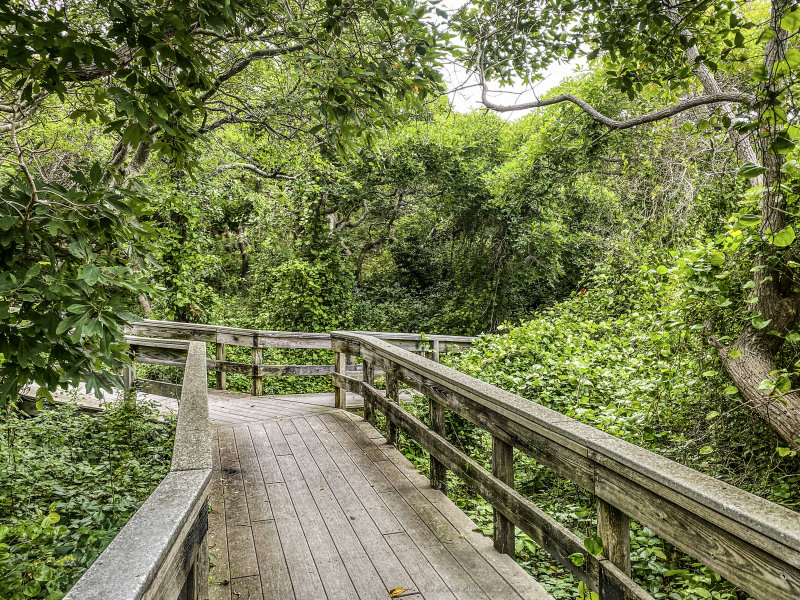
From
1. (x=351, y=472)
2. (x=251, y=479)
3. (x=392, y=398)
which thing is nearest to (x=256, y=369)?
(x=392, y=398)

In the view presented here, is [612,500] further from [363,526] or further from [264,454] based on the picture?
[264,454]

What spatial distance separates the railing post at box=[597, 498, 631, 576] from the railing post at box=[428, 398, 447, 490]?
169cm

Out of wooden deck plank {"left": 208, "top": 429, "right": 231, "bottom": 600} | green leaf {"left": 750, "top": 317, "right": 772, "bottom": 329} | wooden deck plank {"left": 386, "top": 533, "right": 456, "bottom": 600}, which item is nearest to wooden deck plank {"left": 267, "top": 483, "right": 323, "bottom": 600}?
wooden deck plank {"left": 208, "top": 429, "right": 231, "bottom": 600}

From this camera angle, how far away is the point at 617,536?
78.0 inches

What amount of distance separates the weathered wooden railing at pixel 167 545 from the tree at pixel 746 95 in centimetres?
241

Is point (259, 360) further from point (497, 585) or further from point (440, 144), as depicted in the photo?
point (440, 144)

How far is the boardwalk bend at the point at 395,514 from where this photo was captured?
1400 mm

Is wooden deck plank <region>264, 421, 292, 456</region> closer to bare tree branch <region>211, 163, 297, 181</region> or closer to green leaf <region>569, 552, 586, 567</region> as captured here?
green leaf <region>569, 552, 586, 567</region>

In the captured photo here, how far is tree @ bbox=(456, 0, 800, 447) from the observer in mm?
2236

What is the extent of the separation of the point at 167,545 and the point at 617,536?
65.3 inches

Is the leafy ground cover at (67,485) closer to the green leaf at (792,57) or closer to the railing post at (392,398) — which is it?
the railing post at (392,398)

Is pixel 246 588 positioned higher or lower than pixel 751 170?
lower

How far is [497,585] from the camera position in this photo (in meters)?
2.54

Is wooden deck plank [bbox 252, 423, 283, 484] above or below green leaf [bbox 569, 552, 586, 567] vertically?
below
